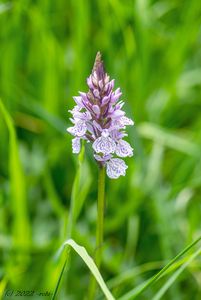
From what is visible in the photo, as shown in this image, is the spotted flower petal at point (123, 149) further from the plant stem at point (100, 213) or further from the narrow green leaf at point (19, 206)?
the narrow green leaf at point (19, 206)

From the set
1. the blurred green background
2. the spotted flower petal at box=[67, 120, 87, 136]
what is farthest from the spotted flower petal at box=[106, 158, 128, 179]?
the blurred green background

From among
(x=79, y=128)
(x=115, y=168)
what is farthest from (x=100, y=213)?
(x=79, y=128)

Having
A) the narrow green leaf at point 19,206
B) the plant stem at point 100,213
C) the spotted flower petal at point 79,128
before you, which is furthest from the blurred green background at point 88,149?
the spotted flower petal at point 79,128

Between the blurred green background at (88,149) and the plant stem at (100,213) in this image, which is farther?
the blurred green background at (88,149)

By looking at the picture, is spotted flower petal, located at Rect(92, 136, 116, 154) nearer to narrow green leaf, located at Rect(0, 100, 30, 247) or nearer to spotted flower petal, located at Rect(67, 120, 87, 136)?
spotted flower petal, located at Rect(67, 120, 87, 136)

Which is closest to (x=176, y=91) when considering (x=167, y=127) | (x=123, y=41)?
(x=167, y=127)

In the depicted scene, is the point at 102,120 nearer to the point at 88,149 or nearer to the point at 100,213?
the point at 100,213
